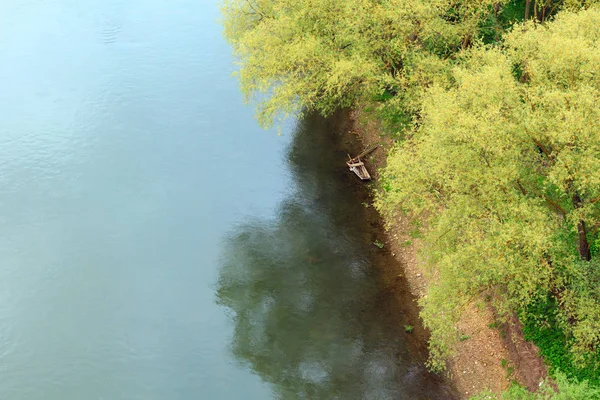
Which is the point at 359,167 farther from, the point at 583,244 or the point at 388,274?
the point at 583,244

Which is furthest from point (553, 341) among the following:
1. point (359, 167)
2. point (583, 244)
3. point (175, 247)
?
point (175, 247)

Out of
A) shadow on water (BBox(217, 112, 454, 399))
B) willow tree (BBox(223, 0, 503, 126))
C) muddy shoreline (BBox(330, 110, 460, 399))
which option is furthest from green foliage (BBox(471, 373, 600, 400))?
willow tree (BBox(223, 0, 503, 126))

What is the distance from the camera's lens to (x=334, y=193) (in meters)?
40.2

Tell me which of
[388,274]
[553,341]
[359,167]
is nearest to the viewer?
[553,341]

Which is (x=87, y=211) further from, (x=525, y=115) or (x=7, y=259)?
(x=525, y=115)

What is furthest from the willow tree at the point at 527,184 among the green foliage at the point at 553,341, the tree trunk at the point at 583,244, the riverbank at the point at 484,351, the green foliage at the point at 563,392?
the green foliage at the point at 563,392

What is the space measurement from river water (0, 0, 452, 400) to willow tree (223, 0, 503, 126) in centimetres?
621

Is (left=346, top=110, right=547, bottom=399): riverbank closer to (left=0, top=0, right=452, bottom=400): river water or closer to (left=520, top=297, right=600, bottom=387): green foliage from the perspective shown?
(left=520, top=297, right=600, bottom=387): green foliage

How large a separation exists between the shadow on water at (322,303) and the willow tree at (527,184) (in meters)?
2.75

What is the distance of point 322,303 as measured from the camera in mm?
32875

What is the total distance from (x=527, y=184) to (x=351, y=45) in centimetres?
1774

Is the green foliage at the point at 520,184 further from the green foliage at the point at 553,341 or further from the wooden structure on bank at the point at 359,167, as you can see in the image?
the wooden structure on bank at the point at 359,167

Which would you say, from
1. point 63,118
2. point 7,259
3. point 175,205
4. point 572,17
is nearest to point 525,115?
point 572,17

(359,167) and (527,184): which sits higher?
(527,184)
